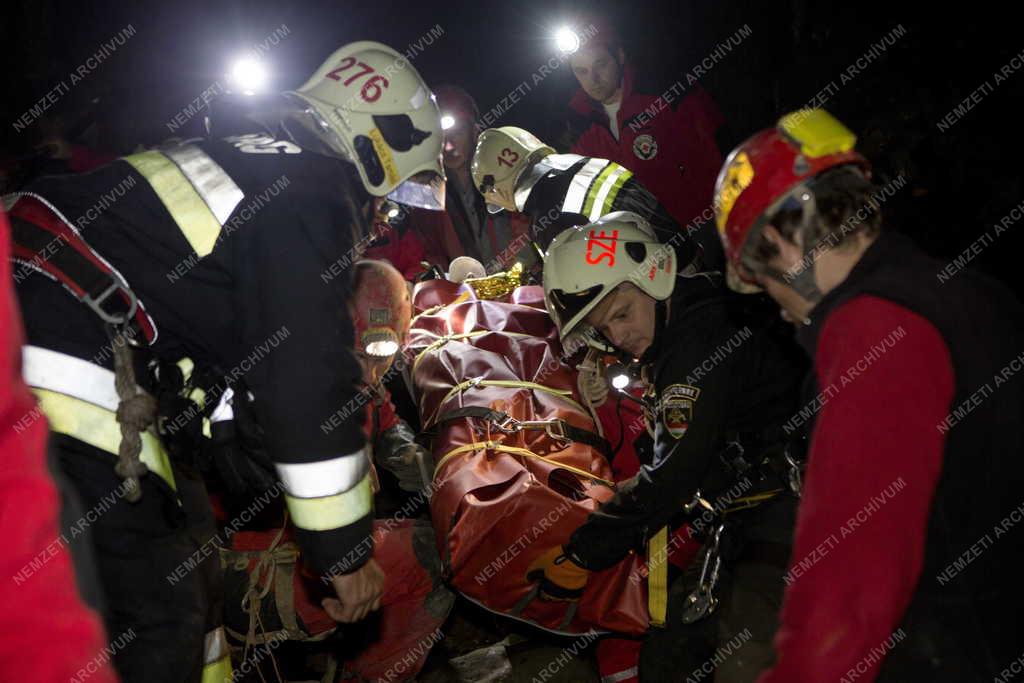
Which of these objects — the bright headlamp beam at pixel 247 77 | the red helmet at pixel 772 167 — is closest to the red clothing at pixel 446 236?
the bright headlamp beam at pixel 247 77

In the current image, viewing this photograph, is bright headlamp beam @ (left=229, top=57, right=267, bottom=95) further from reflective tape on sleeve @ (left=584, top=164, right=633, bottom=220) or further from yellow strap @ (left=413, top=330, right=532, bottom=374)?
reflective tape on sleeve @ (left=584, top=164, right=633, bottom=220)

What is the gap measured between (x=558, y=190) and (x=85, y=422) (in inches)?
109

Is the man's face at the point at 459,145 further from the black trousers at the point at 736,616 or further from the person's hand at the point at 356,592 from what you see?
the person's hand at the point at 356,592

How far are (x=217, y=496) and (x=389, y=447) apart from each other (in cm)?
80

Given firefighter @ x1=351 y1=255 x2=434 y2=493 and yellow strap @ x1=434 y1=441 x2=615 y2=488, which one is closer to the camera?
yellow strap @ x1=434 y1=441 x2=615 y2=488

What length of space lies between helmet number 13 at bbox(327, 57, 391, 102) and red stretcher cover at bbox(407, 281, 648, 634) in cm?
148

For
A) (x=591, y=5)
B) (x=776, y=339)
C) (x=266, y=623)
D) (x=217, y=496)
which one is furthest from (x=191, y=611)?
(x=591, y=5)

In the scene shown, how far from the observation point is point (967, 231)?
4.15 m

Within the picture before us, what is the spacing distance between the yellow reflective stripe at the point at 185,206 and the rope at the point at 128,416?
309 millimetres

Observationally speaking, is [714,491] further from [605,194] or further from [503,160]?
[503,160]

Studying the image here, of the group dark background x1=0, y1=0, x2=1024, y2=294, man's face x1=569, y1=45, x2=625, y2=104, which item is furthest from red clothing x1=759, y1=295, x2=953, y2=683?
man's face x1=569, y1=45, x2=625, y2=104

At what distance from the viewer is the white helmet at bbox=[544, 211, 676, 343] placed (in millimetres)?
2893

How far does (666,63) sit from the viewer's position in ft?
22.1

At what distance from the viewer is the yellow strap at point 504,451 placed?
3062 millimetres
